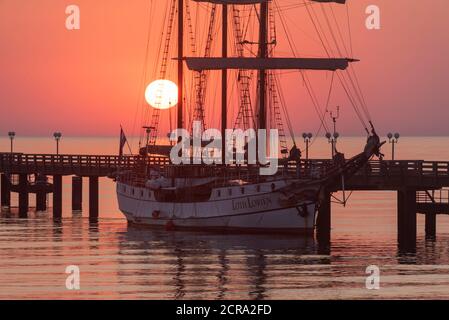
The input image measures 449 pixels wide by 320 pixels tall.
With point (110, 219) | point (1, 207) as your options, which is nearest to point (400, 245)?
point (110, 219)

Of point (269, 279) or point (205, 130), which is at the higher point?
point (205, 130)

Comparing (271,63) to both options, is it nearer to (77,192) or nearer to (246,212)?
(246,212)

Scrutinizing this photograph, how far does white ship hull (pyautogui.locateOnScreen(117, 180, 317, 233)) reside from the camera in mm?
88312

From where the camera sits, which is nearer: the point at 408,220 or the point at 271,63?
the point at 408,220

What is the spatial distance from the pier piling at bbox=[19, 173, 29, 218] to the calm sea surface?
10.4m

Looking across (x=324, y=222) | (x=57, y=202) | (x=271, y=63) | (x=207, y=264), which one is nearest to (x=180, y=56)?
(x=271, y=63)

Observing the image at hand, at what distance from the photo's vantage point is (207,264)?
72.4 metres

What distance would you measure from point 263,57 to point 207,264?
983 inches

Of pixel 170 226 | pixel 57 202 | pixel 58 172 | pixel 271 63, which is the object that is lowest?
pixel 170 226

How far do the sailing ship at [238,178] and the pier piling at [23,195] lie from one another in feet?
32.2

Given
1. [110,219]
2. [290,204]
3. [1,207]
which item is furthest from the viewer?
[1,207]
